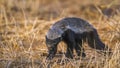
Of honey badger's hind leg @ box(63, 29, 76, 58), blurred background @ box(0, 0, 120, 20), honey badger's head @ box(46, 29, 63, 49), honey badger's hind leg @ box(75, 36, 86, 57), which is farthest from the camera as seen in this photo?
blurred background @ box(0, 0, 120, 20)

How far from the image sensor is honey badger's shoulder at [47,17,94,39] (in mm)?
6270

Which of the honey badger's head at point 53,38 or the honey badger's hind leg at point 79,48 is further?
the honey badger's hind leg at point 79,48

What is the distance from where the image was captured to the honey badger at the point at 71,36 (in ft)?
20.6

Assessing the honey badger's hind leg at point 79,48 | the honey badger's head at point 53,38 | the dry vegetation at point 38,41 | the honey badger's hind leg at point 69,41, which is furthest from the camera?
the honey badger's hind leg at point 79,48

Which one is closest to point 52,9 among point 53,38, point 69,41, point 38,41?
point 38,41

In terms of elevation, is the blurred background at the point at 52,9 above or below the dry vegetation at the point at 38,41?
above

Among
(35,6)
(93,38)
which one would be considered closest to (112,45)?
(93,38)

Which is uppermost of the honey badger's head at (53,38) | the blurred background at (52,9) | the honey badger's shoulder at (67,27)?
the blurred background at (52,9)

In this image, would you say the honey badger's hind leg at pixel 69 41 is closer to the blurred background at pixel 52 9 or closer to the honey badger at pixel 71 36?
the honey badger at pixel 71 36

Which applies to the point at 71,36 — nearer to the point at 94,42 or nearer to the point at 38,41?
the point at 94,42

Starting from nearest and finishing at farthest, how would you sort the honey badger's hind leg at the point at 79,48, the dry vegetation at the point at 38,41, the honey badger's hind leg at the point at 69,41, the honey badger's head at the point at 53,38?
the dry vegetation at the point at 38,41, the honey badger's head at the point at 53,38, the honey badger's hind leg at the point at 69,41, the honey badger's hind leg at the point at 79,48

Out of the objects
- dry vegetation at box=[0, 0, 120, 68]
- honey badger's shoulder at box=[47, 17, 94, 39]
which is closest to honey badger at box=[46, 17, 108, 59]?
honey badger's shoulder at box=[47, 17, 94, 39]

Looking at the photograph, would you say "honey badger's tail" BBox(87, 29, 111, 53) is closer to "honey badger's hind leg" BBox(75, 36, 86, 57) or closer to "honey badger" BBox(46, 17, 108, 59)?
"honey badger" BBox(46, 17, 108, 59)

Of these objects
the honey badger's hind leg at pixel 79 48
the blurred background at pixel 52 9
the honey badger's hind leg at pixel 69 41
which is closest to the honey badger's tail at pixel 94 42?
the honey badger's hind leg at pixel 79 48
